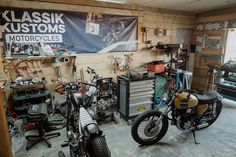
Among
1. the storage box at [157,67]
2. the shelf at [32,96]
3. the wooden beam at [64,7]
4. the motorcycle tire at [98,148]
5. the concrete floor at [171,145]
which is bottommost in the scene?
the concrete floor at [171,145]

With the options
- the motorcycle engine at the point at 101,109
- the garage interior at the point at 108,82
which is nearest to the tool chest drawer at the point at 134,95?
the garage interior at the point at 108,82

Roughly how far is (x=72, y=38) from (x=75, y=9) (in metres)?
0.55

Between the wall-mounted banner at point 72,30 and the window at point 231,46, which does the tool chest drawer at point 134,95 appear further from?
the window at point 231,46

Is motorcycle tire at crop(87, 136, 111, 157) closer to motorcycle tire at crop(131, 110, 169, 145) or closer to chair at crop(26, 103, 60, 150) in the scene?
motorcycle tire at crop(131, 110, 169, 145)

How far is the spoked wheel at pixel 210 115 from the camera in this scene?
277 cm

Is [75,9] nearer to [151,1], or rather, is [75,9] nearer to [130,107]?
[151,1]

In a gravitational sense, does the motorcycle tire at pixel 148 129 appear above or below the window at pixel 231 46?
below

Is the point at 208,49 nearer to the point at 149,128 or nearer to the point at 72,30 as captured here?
the point at 149,128

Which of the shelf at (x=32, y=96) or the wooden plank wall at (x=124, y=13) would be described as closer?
the shelf at (x=32, y=96)

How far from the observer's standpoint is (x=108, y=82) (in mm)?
3418

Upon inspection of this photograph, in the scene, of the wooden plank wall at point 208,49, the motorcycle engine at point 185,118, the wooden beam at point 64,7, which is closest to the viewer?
the motorcycle engine at point 185,118

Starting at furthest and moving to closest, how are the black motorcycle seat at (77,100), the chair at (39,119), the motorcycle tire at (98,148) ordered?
the chair at (39,119) < the black motorcycle seat at (77,100) < the motorcycle tire at (98,148)

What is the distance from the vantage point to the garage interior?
2389 millimetres

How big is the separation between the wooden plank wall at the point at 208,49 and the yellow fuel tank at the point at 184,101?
257 centimetres
